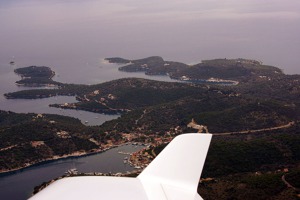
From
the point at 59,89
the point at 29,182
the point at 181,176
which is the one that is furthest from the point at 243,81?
the point at 181,176

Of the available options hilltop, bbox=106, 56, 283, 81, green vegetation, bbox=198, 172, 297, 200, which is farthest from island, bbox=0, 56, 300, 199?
hilltop, bbox=106, 56, 283, 81

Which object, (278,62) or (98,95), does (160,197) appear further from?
(278,62)

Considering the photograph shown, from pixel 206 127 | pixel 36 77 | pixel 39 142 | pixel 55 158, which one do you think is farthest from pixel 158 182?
pixel 36 77

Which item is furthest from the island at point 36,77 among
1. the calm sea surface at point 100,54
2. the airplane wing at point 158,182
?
the airplane wing at point 158,182

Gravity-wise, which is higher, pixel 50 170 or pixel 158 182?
pixel 158 182

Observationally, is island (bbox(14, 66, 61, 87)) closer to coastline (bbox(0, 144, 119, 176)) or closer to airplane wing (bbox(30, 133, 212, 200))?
coastline (bbox(0, 144, 119, 176))

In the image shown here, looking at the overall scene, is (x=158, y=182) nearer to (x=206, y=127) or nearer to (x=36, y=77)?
(x=206, y=127)
